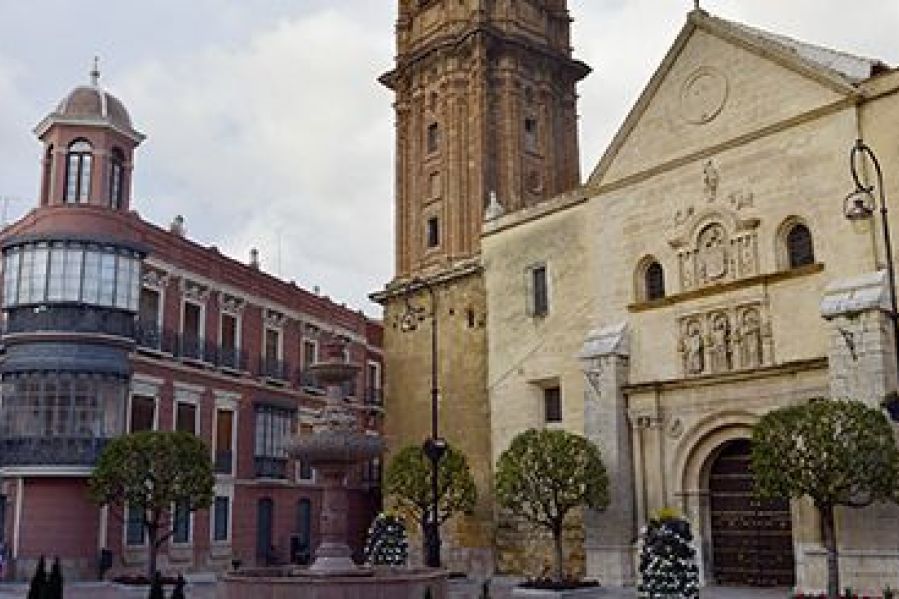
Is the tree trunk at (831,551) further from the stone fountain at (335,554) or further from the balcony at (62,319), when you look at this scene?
the balcony at (62,319)

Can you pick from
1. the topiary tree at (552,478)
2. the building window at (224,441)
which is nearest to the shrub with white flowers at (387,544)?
the topiary tree at (552,478)

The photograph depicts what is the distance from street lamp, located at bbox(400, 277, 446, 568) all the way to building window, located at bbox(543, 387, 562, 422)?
2624 millimetres

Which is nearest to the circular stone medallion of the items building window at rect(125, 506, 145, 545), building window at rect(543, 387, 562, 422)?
building window at rect(543, 387, 562, 422)

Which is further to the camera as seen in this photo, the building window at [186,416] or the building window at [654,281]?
the building window at [186,416]

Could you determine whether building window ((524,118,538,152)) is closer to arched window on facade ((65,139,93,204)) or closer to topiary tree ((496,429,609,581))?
arched window on facade ((65,139,93,204))

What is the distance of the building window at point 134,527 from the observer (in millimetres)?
25297

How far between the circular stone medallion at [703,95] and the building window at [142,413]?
50.4ft

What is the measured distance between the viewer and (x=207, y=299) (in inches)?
1153

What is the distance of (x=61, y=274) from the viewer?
2456 cm

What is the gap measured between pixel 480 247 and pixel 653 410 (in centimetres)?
912

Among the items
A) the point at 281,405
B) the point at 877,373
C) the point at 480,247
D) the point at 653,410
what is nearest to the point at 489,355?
the point at 480,247

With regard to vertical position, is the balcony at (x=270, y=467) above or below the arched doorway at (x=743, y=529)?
above

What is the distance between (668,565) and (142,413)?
1569 cm

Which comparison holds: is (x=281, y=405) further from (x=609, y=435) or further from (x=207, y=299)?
(x=609, y=435)
